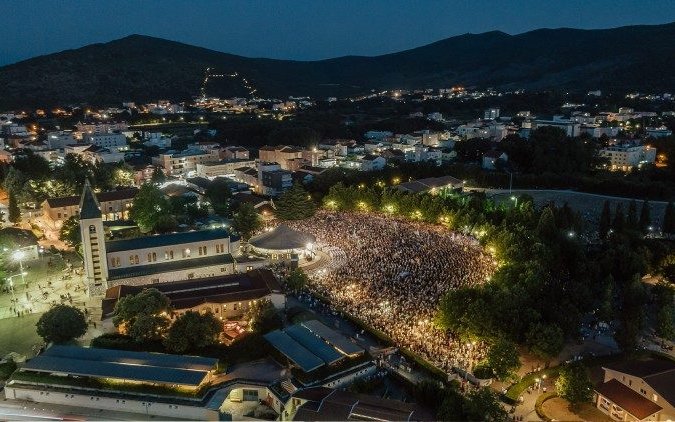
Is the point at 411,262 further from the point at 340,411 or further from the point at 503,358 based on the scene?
the point at 340,411

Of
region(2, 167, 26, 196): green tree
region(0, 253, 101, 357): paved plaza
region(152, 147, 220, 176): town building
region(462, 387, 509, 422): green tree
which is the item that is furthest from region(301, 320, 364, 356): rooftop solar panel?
region(152, 147, 220, 176): town building

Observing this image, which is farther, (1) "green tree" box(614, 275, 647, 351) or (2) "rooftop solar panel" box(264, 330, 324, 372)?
(1) "green tree" box(614, 275, 647, 351)

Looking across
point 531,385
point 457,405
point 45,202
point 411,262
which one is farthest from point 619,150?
point 45,202

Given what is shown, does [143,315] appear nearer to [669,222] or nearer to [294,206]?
[294,206]

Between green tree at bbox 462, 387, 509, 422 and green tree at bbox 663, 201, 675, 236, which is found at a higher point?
green tree at bbox 663, 201, 675, 236

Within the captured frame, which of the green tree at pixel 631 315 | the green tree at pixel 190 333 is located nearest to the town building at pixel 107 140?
the green tree at pixel 190 333

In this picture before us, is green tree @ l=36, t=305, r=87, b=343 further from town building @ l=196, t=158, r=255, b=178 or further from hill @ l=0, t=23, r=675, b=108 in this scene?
hill @ l=0, t=23, r=675, b=108

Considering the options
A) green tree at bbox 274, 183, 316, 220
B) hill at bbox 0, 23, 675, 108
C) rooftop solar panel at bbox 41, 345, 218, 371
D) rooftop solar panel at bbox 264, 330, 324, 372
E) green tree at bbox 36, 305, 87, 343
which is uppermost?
hill at bbox 0, 23, 675, 108
